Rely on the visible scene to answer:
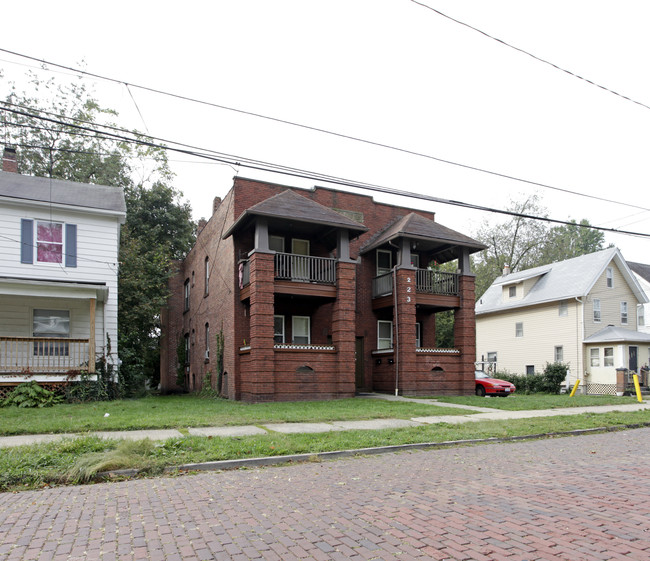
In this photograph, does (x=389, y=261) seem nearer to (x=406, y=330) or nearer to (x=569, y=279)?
(x=406, y=330)

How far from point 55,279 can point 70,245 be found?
1431 mm

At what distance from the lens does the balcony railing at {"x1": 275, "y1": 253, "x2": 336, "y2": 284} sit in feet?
60.5

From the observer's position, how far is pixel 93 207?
61.5 ft

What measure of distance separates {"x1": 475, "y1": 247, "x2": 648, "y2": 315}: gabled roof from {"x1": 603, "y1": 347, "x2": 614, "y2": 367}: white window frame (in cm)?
327

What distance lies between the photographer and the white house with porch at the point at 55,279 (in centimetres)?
1666

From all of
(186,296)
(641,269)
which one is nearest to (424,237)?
(186,296)

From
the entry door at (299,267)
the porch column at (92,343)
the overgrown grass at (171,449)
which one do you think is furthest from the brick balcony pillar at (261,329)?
the overgrown grass at (171,449)

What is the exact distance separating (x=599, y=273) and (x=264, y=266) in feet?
73.3

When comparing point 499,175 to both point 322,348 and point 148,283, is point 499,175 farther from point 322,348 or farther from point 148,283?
point 148,283

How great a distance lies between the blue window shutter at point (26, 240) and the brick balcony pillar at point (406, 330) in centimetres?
1313

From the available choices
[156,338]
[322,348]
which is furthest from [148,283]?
[322,348]

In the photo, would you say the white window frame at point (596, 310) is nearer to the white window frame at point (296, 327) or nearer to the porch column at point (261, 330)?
the white window frame at point (296, 327)

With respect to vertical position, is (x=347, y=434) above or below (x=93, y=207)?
below

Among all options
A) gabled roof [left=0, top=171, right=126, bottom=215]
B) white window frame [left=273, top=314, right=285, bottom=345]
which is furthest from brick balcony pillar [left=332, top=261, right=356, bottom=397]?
gabled roof [left=0, top=171, right=126, bottom=215]
